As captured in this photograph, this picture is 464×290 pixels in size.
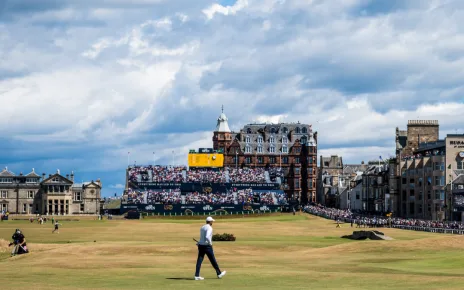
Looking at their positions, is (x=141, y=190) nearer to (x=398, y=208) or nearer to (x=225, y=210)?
(x=225, y=210)

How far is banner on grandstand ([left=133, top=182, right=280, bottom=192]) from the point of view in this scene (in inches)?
7633

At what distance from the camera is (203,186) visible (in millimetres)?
195250

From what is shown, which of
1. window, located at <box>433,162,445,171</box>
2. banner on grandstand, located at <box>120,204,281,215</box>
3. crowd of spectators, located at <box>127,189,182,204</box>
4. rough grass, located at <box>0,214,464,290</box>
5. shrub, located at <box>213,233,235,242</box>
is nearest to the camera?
rough grass, located at <box>0,214,464,290</box>

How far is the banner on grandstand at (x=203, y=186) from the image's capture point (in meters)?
194

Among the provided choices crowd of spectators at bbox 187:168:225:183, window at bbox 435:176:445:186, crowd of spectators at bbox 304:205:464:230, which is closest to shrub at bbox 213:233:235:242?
crowd of spectators at bbox 304:205:464:230

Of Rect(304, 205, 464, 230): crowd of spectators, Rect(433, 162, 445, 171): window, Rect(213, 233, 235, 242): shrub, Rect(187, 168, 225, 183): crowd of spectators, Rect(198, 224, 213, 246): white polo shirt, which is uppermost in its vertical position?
Rect(433, 162, 445, 171): window

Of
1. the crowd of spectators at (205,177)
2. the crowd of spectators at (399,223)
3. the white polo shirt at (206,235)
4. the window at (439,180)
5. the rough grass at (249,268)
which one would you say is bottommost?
the crowd of spectators at (399,223)

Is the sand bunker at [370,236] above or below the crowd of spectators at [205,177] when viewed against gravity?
below

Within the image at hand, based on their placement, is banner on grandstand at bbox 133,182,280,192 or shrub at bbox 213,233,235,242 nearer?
shrub at bbox 213,233,235,242

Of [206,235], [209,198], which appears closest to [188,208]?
[209,198]

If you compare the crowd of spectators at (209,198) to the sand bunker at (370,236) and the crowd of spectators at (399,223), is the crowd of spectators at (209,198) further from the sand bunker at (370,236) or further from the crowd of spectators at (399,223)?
the sand bunker at (370,236)

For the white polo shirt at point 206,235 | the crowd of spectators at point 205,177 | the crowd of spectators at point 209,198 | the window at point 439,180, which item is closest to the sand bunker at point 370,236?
the white polo shirt at point 206,235

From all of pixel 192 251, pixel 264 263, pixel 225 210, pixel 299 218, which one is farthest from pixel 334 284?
pixel 225 210

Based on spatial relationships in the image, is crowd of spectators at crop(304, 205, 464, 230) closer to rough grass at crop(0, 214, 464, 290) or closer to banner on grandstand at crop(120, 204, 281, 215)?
banner on grandstand at crop(120, 204, 281, 215)
